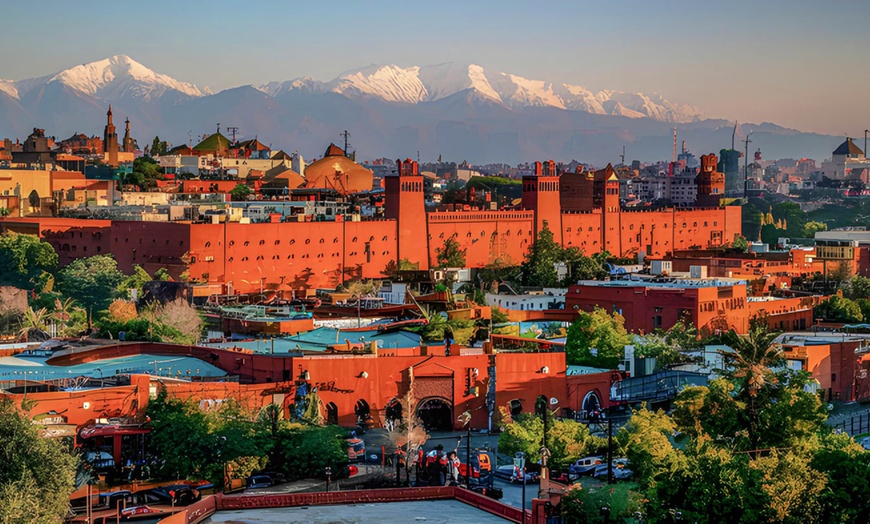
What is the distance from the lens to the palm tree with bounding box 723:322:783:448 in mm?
27422

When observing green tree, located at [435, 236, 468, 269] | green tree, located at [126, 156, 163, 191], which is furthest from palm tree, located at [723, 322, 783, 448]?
green tree, located at [126, 156, 163, 191]

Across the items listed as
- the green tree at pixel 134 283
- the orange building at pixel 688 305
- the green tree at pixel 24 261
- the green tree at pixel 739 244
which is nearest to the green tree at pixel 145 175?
the green tree at pixel 24 261

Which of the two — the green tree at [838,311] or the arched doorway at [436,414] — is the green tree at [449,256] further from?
the arched doorway at [436,414]

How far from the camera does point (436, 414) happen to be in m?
32.9

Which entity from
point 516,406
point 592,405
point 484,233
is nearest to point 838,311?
point 484,233

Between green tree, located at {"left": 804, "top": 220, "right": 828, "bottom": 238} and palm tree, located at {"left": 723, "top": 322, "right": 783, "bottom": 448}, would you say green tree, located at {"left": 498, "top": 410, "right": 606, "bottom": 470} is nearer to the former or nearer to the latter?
palm tree, located at {"left": 723, "top": 322, "right": 783, "bottom": 448}

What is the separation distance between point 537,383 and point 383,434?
12.9ft

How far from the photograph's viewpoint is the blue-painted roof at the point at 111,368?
104 feet

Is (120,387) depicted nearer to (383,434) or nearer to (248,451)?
(248,451)

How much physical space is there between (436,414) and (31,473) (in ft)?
37.1

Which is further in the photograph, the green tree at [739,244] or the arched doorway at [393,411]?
the green tree at [739,244]

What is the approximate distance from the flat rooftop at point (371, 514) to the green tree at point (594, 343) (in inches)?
587

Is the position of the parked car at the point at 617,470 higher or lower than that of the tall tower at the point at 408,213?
lower

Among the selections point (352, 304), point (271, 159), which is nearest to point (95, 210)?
point (352, 304)
